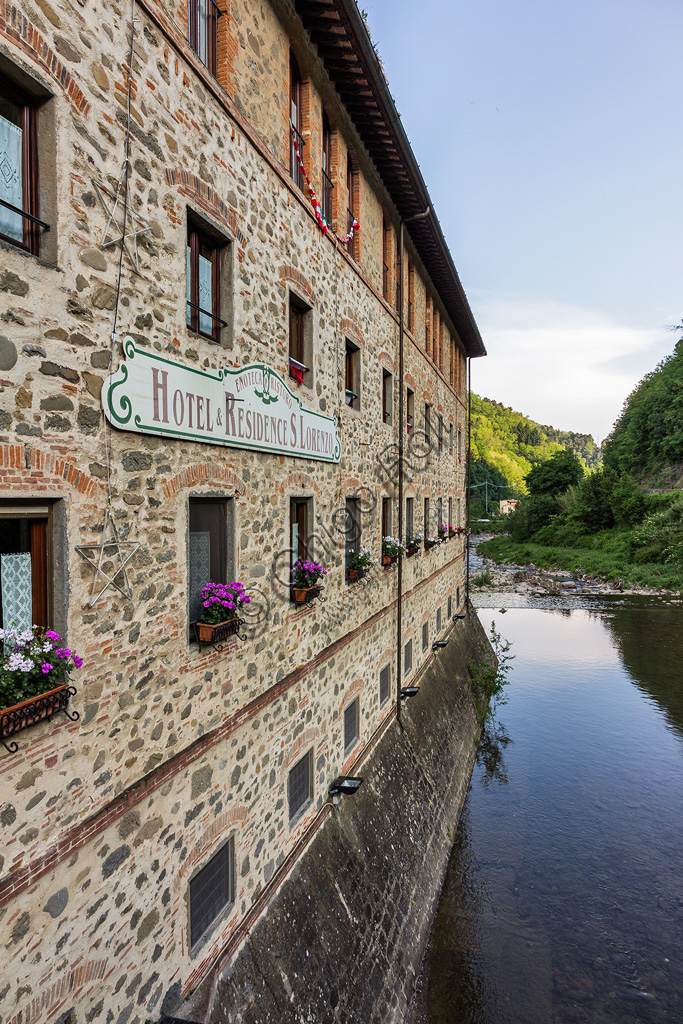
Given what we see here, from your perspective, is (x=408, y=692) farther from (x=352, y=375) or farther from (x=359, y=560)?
(x=352, y=375)

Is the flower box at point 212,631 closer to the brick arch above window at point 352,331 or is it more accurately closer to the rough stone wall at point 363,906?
the rough stone wall at point 363,906

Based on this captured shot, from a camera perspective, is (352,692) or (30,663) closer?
(30,663)

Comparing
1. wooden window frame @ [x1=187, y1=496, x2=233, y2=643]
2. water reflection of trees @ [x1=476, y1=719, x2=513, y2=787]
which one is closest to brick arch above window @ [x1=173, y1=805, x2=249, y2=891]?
wooden window frame @ [x1=187, y1=496, x2=233, y2=643]

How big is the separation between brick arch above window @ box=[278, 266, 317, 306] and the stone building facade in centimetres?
12

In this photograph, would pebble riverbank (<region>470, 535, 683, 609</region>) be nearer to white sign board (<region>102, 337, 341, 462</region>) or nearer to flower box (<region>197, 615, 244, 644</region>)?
white sign board (<region>102, 337, 341, 462</region>)

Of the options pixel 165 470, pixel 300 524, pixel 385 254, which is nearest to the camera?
pixel 165 470

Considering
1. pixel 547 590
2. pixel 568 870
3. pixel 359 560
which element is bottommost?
pixel 568 870

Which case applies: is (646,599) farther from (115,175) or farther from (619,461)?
(115,175)

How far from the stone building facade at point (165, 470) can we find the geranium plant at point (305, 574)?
262mm

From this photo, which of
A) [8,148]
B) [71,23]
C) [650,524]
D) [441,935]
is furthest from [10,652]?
[650,524]

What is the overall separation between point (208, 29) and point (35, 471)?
16.4 feet

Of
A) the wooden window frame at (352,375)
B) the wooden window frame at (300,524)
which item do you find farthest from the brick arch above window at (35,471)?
the wooden window frame at (352,375)

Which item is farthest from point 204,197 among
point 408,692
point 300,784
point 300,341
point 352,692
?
point 408,692

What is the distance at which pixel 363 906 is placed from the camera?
7.36m
